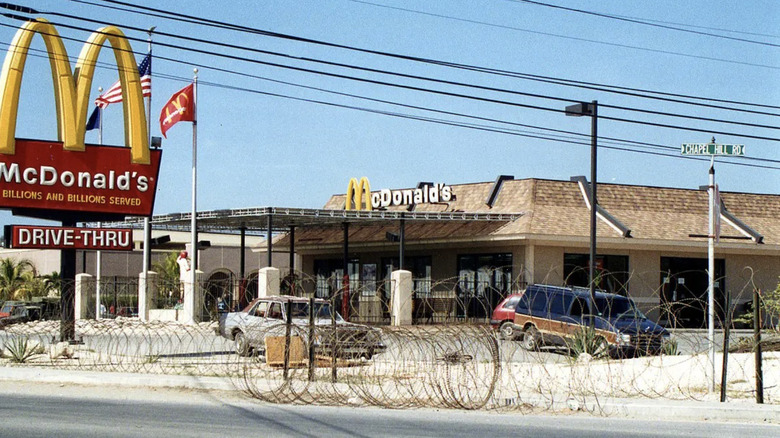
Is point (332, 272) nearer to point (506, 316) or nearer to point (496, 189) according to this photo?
point (496, 189)

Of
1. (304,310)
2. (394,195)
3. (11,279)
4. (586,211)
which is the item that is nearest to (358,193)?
(394,195)

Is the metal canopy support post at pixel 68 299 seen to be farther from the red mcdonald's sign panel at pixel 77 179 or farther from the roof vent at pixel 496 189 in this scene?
the roof vent at pixel 496 189

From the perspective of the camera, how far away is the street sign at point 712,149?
1595 cm

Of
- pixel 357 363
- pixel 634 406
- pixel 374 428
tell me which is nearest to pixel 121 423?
pixel 374 428

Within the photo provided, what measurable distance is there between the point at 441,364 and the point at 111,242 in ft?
43.5

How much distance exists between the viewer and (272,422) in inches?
507

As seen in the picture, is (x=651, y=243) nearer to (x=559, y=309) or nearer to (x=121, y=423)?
(x=559, y=309)

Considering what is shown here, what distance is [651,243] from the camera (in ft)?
124

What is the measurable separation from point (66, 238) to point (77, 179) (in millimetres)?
1591

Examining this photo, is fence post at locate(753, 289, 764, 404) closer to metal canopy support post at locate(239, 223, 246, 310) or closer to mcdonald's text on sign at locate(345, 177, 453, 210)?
metal canopy support post at locate(239, 223, 246, 310)

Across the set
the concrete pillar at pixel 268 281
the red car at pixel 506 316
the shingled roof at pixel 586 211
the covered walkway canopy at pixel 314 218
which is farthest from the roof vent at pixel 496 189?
the red car at pixel 506 316

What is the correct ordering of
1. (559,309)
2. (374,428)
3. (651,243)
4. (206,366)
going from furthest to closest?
(651,243), (559,309), (206,366), (374,428)

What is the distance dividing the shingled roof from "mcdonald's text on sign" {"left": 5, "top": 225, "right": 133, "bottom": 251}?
15.8 m

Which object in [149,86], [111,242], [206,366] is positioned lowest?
[206,366]
